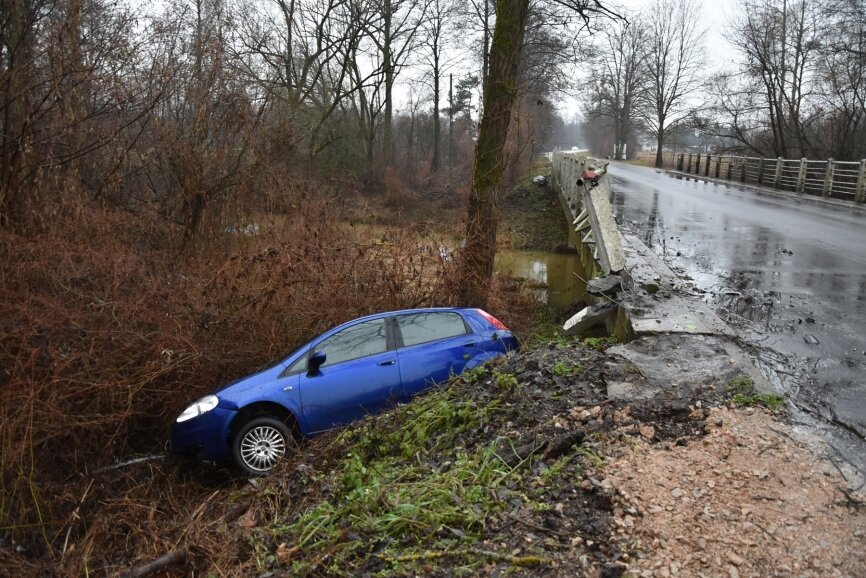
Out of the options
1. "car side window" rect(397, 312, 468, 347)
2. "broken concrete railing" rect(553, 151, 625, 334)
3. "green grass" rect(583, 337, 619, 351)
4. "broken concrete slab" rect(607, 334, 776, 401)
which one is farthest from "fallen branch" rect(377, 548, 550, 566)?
"broken concrete railing" rect(553, 151, 625, 334)

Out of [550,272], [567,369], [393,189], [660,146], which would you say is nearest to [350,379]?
[567,369]

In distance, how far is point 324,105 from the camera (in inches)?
1143

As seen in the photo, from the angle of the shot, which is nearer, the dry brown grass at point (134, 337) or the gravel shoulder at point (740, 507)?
the gravel shoulder at point (740, 507)

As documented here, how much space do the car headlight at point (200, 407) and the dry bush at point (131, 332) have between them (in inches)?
29.4

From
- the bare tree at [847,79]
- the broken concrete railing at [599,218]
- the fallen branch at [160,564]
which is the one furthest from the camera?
the bare tree at [847,79]

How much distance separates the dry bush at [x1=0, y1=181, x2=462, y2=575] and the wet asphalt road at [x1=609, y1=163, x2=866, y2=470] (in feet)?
15.8

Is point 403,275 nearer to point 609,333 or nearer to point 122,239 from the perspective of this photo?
point 609,333

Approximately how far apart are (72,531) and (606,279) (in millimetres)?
6964

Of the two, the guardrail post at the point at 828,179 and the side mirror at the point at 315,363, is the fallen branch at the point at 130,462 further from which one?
the guardrail post at the point at 828,179

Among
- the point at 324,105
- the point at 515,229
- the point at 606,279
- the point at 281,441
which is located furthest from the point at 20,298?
the point at 324,105

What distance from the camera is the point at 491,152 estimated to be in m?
11.4

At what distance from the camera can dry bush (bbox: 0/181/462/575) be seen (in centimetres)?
628

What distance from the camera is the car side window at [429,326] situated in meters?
7.68

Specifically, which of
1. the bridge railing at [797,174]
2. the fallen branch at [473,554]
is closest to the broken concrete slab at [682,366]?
the fallen branch at [473,554]
